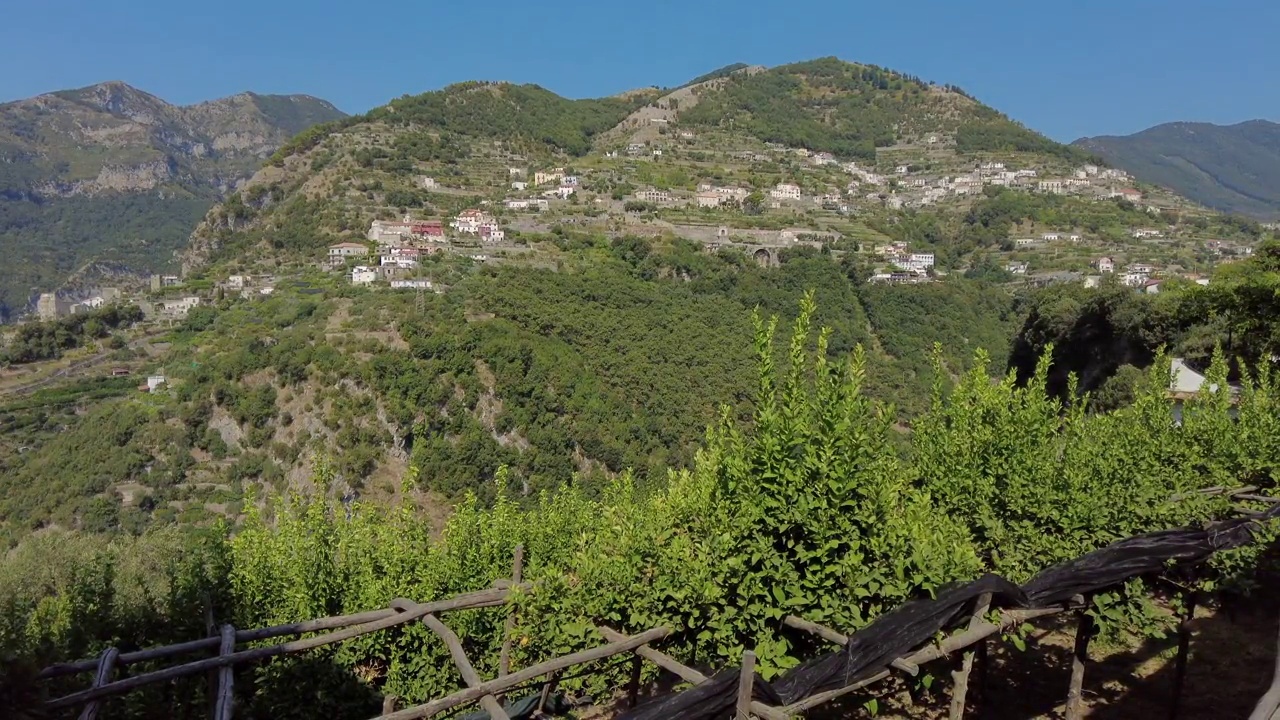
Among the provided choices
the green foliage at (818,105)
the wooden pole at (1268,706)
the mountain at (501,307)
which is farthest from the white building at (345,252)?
the green foliage at (818,105)

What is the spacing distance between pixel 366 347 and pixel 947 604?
120 ft

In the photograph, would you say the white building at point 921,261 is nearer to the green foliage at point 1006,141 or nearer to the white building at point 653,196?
the white building at point 653,196

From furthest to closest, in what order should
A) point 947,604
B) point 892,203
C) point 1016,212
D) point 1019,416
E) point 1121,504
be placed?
1. point 892,203
2. point 1016,212
3. point 1019,416
4. point 1121,504
5. point 947,604

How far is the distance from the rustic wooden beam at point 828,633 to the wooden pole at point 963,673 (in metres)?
0.42

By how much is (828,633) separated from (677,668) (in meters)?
0.81

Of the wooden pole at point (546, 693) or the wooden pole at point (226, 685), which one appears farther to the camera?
the wooden pole at point (546, 693)

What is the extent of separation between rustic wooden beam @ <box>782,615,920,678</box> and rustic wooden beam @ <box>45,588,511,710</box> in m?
2.28

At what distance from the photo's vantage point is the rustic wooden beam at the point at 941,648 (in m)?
3.28

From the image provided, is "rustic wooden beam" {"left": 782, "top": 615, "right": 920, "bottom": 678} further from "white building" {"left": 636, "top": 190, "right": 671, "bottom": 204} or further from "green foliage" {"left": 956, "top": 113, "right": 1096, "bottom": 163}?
"green foliage" {"left": 956, "top": 113, "right": 1096, "bottom": 163}

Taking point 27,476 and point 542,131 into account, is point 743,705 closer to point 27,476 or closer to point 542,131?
point 27,476

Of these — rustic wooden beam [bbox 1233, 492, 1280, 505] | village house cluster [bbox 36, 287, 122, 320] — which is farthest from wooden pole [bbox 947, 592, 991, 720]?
village house cluster [bbox 36, 287, 122, 320]

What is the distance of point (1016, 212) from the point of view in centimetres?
8194

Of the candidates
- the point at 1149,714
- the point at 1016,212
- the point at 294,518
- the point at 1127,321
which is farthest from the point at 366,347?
the point at 1016,212

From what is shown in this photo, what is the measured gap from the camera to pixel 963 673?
4.09 meters
